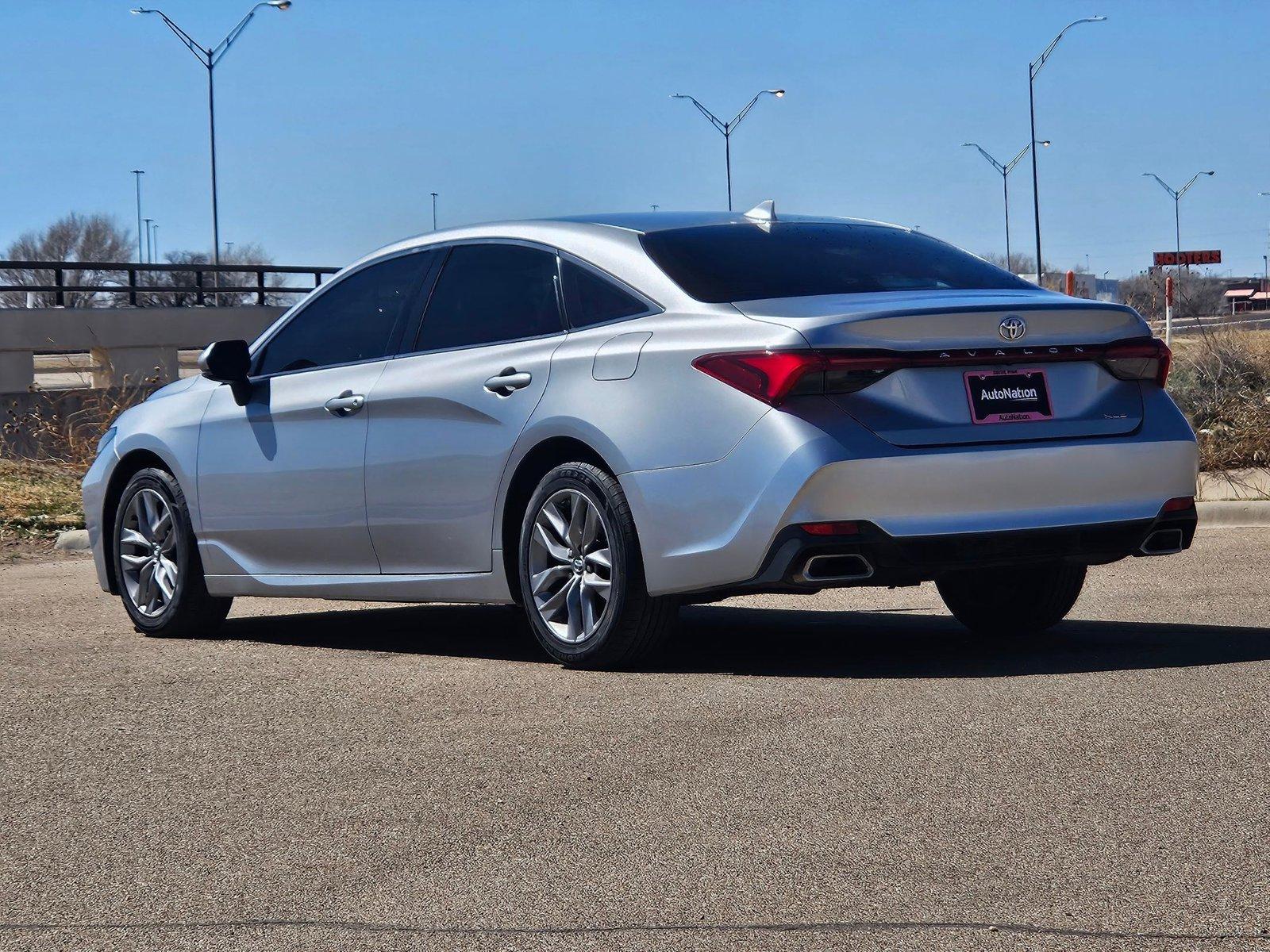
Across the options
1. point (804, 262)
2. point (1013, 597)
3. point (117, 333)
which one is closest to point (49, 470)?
point (1013, 597)

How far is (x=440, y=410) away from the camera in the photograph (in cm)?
711

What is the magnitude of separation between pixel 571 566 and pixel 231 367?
2309 mm

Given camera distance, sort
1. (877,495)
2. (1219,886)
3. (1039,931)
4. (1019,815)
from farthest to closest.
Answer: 1. (877,495)
2. (1019,815)
3. (1219,886)
4. (1039,931)

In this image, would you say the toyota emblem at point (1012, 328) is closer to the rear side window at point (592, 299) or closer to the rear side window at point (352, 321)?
the rear side window at point (592, 299)

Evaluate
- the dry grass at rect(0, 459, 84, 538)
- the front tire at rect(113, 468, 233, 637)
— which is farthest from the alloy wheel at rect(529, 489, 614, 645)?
the dry grass at rect(0, 459, 84, 538)

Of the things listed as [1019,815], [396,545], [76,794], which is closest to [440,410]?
[396,545]

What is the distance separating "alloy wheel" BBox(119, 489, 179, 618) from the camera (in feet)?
27.5

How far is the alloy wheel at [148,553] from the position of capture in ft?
27.5

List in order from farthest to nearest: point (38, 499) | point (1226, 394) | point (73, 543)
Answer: point (1226, 394) → point (38, 499) → point (73, 543)

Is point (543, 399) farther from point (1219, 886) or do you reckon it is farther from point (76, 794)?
point (1219, 886)

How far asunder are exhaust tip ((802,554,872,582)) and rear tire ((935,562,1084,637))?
1.48 metres

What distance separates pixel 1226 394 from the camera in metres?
15.0

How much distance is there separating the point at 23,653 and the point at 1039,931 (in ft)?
17.3

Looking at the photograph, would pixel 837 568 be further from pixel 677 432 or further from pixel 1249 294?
→ pixel 1249 294
